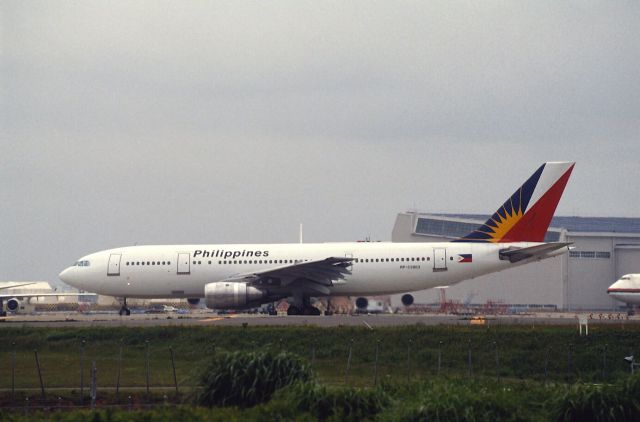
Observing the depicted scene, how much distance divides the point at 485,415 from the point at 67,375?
16.4 meters

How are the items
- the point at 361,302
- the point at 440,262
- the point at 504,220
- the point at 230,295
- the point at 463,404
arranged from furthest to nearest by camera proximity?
the point at 361,302, the point at 504,220, the point at 440,262, the point at 230,295, the point at 463,404

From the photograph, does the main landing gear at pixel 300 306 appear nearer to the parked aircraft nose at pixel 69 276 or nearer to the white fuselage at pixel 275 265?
the white fuselage at pixel 275 265

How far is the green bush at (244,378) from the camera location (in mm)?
16438

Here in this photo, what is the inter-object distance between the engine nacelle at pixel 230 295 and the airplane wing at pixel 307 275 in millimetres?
719

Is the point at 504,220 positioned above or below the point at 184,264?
above

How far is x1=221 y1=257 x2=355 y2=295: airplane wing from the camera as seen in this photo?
4334cm

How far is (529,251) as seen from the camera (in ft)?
141

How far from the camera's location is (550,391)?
1703cm

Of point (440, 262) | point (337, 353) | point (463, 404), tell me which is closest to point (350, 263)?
point (440, 262)

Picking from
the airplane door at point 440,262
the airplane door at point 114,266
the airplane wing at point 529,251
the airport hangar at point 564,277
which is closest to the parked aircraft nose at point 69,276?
the airplane door at point 114,266

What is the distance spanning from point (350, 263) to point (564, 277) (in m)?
40.0

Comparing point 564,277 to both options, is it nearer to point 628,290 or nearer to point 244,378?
point 628,290

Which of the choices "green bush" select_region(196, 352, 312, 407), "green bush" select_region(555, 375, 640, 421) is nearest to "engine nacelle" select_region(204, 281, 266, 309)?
"green bush" select_region(196, 352, 312, 407)

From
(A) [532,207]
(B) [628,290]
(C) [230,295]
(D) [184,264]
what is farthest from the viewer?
(B) [628,290]
